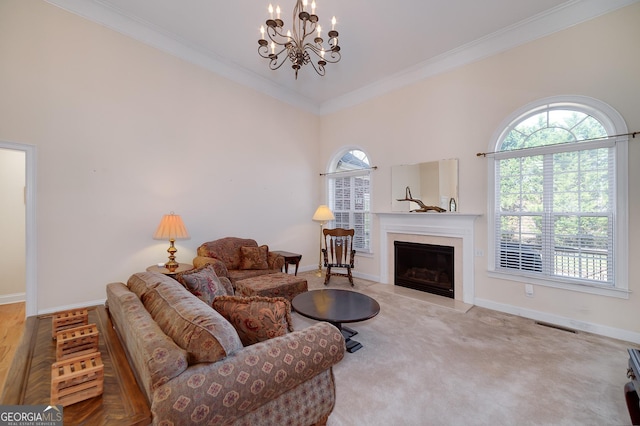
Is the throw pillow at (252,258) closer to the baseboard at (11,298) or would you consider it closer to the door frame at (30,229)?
the door frame at (30,229)

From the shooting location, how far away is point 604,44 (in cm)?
305

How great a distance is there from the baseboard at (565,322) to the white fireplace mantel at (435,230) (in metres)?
0.31

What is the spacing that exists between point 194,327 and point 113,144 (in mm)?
3590

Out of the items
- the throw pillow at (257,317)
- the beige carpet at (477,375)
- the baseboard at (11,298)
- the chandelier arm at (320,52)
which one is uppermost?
the chandelier arm at (320,52)

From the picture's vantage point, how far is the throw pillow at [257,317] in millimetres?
1597

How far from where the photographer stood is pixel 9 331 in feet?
9.80

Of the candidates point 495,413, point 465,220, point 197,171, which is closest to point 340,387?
point 495,413

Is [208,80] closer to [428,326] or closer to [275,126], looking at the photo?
[275,126]

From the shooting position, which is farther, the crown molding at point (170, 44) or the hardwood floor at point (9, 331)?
the crown molding at point (170, 44)

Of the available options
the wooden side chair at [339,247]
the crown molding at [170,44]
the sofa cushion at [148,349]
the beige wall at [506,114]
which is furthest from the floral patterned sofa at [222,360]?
the crown molding at [170,44]

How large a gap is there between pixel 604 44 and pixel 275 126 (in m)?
4.91

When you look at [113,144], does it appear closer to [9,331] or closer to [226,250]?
[226,250]

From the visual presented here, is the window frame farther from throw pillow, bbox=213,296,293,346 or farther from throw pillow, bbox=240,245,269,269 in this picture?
throw pillow, bbox=213,296,293,346

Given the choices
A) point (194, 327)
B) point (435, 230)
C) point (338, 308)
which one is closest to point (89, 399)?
point (194, 327)
